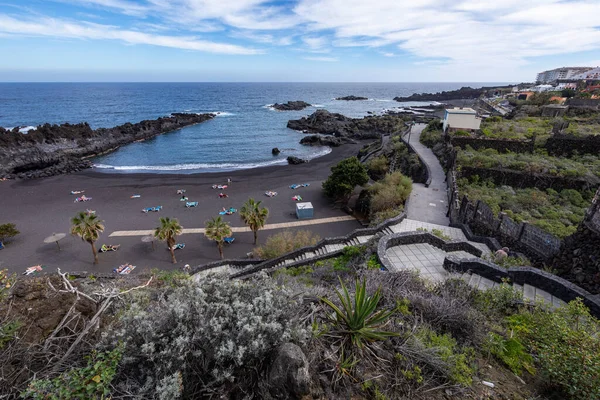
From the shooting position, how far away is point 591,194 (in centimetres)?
1652

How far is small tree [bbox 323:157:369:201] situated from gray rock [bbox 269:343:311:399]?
954 inches

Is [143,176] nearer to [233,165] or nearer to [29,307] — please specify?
[233,165]

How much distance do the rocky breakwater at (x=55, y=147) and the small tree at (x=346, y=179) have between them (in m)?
38.5

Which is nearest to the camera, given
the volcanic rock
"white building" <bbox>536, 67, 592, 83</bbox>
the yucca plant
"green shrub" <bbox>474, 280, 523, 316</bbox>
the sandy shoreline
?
the yucca plant

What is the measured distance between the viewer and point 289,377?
3576 millimetres

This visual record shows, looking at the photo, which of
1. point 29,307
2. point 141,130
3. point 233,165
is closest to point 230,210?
point 233,165

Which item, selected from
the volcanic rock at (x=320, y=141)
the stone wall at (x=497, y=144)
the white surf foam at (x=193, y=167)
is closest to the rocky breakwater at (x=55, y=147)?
the white surf foam at (x=193, y=167)

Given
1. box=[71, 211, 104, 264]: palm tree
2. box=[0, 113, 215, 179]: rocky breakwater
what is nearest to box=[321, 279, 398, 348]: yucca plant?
box=[71, 211, 104, 264]: palm tree

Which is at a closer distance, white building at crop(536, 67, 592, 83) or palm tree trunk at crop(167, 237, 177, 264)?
palm tree trunk at crop(167, 237, 177, 264)

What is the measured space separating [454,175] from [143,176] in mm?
37146

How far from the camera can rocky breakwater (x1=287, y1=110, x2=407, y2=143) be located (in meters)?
63.2

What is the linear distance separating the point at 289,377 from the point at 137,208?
2957 centimetres

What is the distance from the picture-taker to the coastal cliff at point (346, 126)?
208 ft

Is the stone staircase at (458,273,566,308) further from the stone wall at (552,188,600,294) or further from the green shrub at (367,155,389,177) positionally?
the green shrub at (367,155,389,177)
